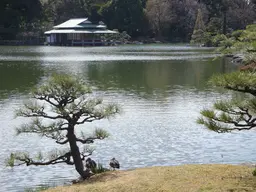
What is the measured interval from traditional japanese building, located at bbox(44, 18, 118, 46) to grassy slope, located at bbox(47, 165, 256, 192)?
52567 mm

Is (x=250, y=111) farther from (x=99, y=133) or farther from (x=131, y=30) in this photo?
(x=131, y=30)

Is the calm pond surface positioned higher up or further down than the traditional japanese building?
higher up

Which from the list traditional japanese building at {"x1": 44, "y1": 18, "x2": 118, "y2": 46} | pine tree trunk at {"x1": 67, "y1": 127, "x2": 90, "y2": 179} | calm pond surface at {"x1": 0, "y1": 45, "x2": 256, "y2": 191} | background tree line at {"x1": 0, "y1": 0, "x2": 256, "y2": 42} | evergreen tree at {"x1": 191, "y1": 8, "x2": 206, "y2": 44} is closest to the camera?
pine tree trunk at {"x1": 67, "y1": 127, "x2": 90, "y2": 179}

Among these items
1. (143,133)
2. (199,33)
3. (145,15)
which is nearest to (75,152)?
(143,133)

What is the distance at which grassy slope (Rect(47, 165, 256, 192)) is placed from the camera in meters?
6.53

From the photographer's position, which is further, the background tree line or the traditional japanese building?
the background tree line

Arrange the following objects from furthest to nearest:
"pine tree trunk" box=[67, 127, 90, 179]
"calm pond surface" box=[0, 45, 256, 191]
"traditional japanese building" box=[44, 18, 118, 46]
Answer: "traditional japanese building" box=[44, 18, 118, 46] → "calm pond surface" box=[0, 45, 256, 191] → "pine tree trunk" box=[67, 127, 90, 179]

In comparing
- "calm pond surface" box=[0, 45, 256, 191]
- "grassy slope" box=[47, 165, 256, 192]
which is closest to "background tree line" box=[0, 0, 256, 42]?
"calm pond surface" box=[0, 45, 256, 191]

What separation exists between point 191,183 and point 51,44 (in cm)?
5826

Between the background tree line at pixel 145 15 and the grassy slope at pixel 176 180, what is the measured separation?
57.0 metres

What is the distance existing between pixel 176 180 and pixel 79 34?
5613 centimetres

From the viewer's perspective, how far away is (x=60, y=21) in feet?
242

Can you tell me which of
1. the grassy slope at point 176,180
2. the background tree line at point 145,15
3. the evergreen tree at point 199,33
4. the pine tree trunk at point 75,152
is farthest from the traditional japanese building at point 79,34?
the grassy slope at point 176,180

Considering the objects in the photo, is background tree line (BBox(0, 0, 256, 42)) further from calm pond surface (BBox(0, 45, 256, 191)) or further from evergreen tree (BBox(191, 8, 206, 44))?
calm pond surface (BBox(0, 45, 256, 191))
